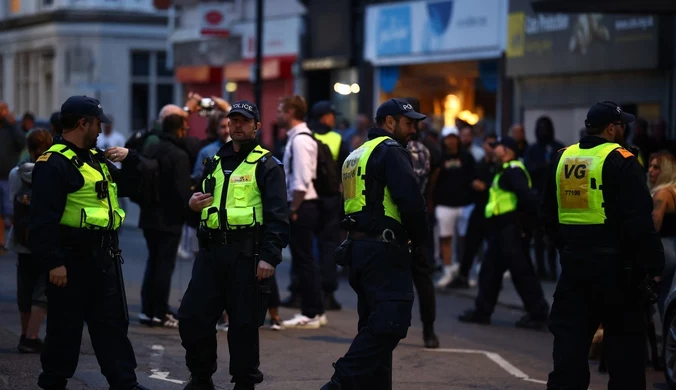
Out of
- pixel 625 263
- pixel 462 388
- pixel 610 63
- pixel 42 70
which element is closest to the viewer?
pixel 625 263

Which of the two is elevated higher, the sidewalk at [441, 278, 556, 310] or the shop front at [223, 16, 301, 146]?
the shop front at [223, 16, 301, 146]

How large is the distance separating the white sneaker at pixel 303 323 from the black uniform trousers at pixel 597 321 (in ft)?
13.6

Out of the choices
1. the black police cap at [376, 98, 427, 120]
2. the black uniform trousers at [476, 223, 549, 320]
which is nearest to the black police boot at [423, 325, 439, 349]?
the black uniform trousers at [476, 223, 549, 320]

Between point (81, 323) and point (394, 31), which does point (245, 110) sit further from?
point (394, 31)

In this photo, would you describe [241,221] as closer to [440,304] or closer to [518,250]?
[518,250]

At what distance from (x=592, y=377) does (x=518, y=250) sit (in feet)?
8.43

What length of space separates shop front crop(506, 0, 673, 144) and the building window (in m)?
22.3

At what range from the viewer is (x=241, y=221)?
26.2ft

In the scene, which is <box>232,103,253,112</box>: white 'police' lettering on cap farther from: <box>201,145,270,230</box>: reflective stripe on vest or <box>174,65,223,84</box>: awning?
<box>174,65,223,84</box>: awning

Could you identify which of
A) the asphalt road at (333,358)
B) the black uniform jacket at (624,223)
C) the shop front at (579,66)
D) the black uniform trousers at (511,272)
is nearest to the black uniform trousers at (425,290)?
the asphalt road at (333,358)

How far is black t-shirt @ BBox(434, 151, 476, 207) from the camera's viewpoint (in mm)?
15359

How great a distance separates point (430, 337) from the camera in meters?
10.8

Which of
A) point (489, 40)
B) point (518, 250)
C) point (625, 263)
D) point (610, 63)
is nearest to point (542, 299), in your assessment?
point (518, 250)

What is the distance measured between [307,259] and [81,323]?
→ 4013 mm
